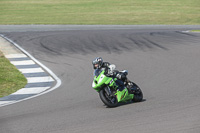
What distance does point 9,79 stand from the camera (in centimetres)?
1402

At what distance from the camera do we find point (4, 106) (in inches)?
396

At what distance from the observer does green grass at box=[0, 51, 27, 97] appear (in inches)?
498

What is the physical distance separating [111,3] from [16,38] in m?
25.3

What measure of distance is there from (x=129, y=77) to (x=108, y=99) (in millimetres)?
4643

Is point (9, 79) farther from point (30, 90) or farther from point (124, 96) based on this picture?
point (124, 96)

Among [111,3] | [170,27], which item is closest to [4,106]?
[170,27]

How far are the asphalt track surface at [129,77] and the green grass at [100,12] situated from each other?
13638mm

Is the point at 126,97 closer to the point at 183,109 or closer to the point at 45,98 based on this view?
the point at 183,109

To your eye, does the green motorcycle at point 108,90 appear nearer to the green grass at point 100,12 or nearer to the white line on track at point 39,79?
the white line on track at point 39,79

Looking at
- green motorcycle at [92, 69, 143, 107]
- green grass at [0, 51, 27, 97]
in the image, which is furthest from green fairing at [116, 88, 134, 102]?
green grass at [0, 51, 27, 97]

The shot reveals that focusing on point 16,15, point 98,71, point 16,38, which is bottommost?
point 98,71

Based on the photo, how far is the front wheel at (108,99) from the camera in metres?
9.25

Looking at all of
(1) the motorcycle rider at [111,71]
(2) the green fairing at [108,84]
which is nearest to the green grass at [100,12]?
(1) the motorcycle rider at [111,71]

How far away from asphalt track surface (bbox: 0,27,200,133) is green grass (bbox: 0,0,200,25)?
44.7 ft
